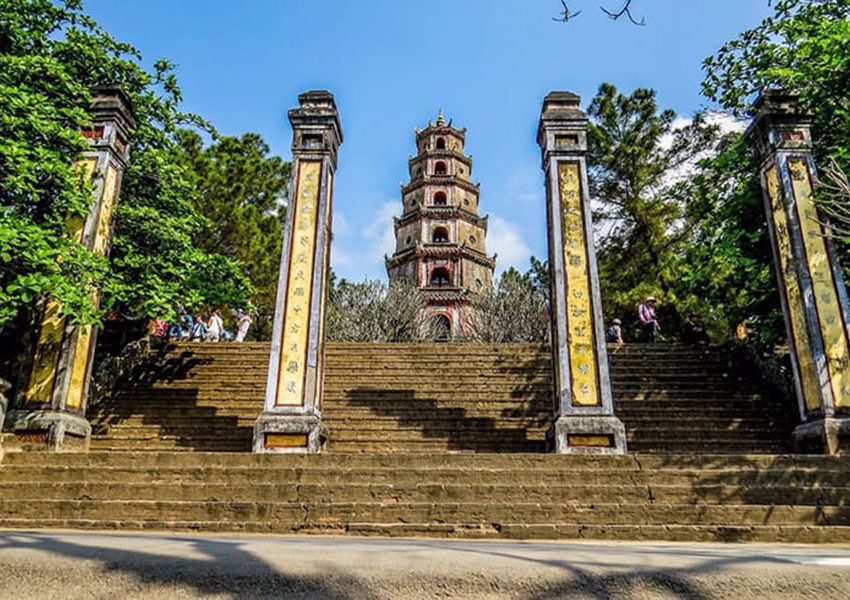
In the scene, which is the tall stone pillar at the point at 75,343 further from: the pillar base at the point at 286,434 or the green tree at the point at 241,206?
the green tree at the point at 241,206

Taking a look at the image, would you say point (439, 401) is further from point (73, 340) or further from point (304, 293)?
point (73, 340)

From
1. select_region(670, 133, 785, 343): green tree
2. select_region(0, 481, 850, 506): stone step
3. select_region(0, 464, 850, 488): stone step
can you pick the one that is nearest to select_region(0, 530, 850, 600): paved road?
select_region(0, 481, 850, 506): stone step

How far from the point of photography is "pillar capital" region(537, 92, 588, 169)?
314 inches

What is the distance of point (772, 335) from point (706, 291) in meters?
3.78

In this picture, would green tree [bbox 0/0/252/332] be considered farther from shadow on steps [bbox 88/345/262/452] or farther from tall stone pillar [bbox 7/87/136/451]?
shadow on steps [bbox 88/345/262/452]

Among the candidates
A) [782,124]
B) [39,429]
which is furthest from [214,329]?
[782,124]

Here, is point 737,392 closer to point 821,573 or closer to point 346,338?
point 821,573

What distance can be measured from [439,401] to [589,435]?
2777 millimetres

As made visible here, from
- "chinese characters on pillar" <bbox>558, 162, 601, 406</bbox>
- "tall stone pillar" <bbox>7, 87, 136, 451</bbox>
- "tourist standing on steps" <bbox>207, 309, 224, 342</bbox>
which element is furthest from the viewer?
"tourist standing on steps" <bbox>207, 309, 224, 342</bbox>

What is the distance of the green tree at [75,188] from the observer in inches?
223

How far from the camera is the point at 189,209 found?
9.21 meters

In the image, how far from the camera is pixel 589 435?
6488 millimetres

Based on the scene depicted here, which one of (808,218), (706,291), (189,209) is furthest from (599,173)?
(189,209)

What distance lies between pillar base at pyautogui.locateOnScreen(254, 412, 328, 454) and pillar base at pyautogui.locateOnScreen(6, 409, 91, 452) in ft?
6.75
